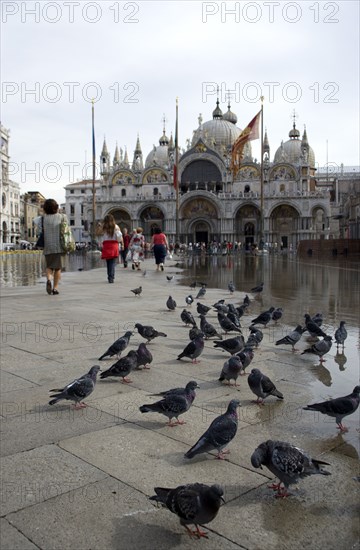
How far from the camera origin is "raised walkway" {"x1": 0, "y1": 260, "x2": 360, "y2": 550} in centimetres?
224

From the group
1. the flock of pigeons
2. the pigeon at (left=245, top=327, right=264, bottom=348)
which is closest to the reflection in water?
the flock of pigeons

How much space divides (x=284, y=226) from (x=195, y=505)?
67.0 m

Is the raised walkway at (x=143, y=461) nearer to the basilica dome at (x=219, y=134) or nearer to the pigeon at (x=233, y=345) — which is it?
the pigeon at (x=233, y=345)

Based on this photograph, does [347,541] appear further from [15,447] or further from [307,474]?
[15,447]

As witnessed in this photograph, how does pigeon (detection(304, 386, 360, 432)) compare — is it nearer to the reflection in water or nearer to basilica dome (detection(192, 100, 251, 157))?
the reflection in water

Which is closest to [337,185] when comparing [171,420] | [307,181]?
[307,181]

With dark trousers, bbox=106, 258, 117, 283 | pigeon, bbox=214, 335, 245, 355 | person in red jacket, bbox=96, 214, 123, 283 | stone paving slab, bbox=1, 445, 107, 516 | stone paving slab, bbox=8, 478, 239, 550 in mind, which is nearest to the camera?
stone paving slab, bbox=8, 478, 239, 550

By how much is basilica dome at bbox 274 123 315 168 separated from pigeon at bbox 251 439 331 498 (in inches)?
2722

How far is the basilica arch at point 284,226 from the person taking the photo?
217 ft

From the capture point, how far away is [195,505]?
2.21 meters

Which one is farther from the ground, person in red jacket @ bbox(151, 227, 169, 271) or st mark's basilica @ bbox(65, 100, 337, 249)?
st mark's basilica @ bbox(65, 100, 337, 249)

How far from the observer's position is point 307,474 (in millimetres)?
2629

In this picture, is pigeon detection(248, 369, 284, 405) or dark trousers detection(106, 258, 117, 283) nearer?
pigeon detection(248, 369, 284, 405)

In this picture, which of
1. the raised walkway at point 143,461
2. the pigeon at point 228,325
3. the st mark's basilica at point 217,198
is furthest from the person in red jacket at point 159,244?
the st mark's basilica at point 217,198
